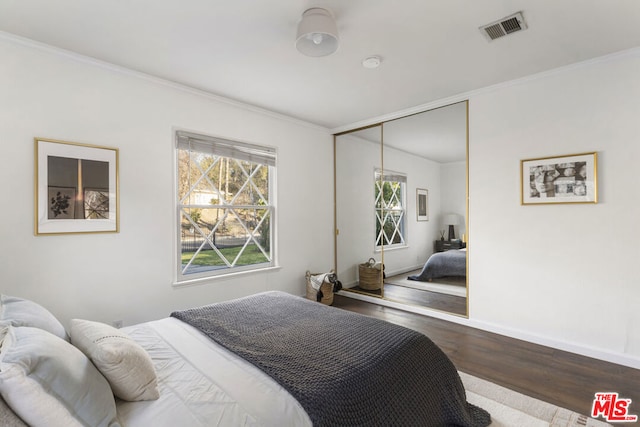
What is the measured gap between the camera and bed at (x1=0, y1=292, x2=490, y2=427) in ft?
3.43

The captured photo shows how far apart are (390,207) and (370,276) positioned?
41.5 inches

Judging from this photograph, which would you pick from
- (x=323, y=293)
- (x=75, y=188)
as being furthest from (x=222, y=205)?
(x=323, y=293)

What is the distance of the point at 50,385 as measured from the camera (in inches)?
39.0

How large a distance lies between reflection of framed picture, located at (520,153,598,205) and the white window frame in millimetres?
1459

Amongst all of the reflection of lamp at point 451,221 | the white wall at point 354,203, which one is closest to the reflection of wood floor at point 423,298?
the white wall at point 354,203

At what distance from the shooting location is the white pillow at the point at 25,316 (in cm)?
134

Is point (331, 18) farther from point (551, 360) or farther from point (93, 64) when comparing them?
point (551, 360)

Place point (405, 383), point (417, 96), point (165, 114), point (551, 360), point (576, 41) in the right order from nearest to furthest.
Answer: point (405, 383) < point (576, 41) < point (551, 360) < point (165, 114) < point (417, 96)

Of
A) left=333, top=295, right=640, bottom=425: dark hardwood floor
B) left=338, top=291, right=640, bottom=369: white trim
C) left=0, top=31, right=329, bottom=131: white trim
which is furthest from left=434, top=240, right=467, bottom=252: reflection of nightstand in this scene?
left=0, top=31, right=329, bottom=131: white trim

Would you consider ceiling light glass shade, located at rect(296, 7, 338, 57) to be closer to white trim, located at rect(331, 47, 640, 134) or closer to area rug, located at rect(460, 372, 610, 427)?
white trim, located at rect(331, 47, 640, 134)

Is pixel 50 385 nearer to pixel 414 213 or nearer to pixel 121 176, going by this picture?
pixel 121 176

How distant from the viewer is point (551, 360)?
2.66m

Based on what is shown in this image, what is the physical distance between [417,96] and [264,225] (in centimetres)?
241

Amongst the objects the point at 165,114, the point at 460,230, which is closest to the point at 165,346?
the point at 165,114
